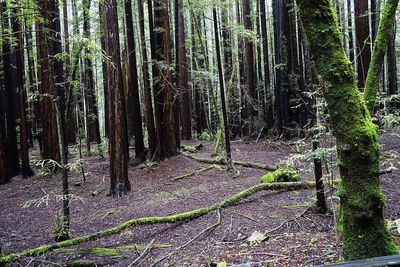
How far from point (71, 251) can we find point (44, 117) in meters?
7.39

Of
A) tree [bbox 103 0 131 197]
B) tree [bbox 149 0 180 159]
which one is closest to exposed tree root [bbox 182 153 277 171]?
tree [bbox 149 0 180 159]

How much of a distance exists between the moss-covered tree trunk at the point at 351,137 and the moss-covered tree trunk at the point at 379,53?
2.24 ft

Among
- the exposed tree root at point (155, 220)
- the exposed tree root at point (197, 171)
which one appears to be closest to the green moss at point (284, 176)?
the exposed tree root at point (155, 220)

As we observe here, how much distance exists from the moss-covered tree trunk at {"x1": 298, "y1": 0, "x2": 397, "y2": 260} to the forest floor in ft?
4.09

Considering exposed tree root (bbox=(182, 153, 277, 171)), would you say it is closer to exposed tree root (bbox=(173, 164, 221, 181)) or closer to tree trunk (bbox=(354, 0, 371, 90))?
exposed tree root (bbox=(173, 164, 221, 181))

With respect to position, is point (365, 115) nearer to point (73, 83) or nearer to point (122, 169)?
point (73, 83)

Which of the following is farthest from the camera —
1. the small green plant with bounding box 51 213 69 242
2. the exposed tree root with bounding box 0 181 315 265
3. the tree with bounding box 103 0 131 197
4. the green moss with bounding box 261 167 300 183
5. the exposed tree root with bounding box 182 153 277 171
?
the exposed tree root with bounding box 182 153 277 171

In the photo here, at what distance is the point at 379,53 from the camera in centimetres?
313

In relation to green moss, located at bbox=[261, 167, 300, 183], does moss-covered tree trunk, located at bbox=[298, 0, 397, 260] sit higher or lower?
higher

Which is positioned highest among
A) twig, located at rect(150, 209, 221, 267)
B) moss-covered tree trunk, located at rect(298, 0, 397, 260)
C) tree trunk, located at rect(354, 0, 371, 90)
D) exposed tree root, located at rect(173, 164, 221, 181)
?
tree trunk, located at rect(354, 0, 371, 90)

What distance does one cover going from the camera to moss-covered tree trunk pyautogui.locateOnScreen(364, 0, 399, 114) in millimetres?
3109

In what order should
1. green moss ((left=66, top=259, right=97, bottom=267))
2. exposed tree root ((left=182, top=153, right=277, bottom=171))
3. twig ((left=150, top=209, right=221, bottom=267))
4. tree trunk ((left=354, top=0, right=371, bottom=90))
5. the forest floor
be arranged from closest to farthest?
the forest floor
twig ((left=150, top=209, right=221, bottom=267))
green moss ((left=66, top=259, right=97, bottom=267))
exposed tree root ((left=182, top=153, right=277, bottom=171))
tree trunk ((left=354, top=0, right=371, bottom=90))

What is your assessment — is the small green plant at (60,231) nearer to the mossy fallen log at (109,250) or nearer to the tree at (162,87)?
the mossy fallen log at (109,250)

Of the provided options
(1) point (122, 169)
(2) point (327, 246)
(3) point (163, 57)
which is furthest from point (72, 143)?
(2) point (327, 246)
